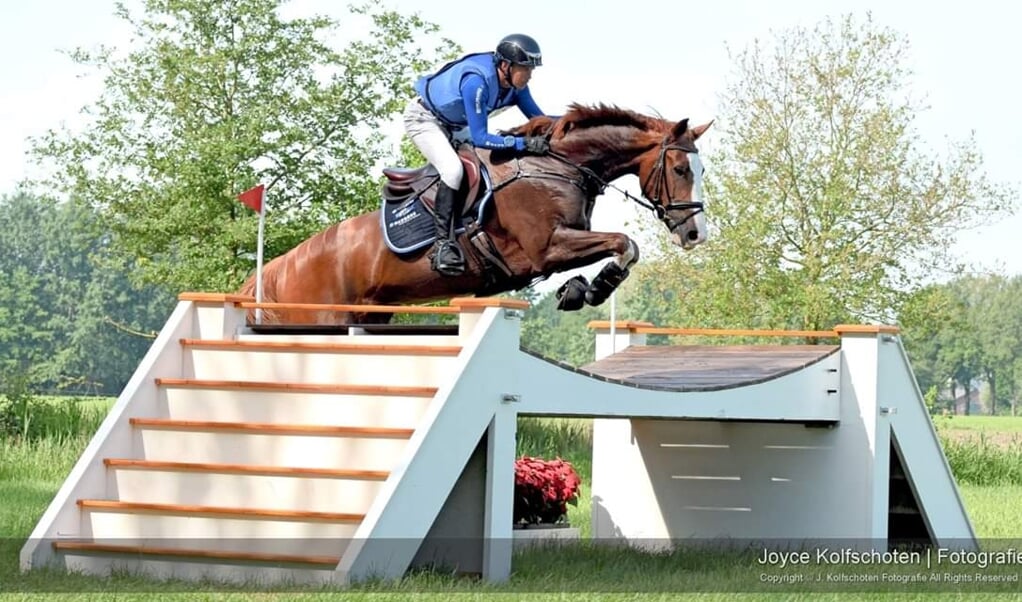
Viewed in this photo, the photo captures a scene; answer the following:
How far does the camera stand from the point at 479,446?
6887mm

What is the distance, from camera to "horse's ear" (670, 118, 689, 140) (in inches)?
318

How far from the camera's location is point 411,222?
840cm

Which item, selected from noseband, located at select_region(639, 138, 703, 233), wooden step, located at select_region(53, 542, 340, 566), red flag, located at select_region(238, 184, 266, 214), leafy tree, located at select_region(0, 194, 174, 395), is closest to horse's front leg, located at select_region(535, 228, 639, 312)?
noseband, located at select_region(639, 138, 703, 233)

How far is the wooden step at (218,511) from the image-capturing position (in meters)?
6.44

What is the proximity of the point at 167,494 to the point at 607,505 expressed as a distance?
139 inches

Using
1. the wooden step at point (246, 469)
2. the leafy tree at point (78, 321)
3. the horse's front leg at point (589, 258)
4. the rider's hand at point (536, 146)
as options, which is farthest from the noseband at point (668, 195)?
the leafy tree at point (78, 321)

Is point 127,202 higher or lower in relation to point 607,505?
higher

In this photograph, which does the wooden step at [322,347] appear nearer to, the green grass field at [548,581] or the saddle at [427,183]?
the green grass field at [548,581]

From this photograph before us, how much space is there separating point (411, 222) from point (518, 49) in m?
1.12

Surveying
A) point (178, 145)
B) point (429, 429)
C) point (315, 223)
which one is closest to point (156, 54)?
→ point (178, 145)

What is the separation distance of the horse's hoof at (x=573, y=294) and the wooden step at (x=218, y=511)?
193 centimetres

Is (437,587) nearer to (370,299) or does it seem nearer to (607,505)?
(370,299)

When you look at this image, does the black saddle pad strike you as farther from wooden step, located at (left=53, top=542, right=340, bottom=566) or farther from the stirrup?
wooden step, located at (left=53, top=542, right=340, bottom=566)

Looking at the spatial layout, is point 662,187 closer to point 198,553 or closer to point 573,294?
point 573,294
